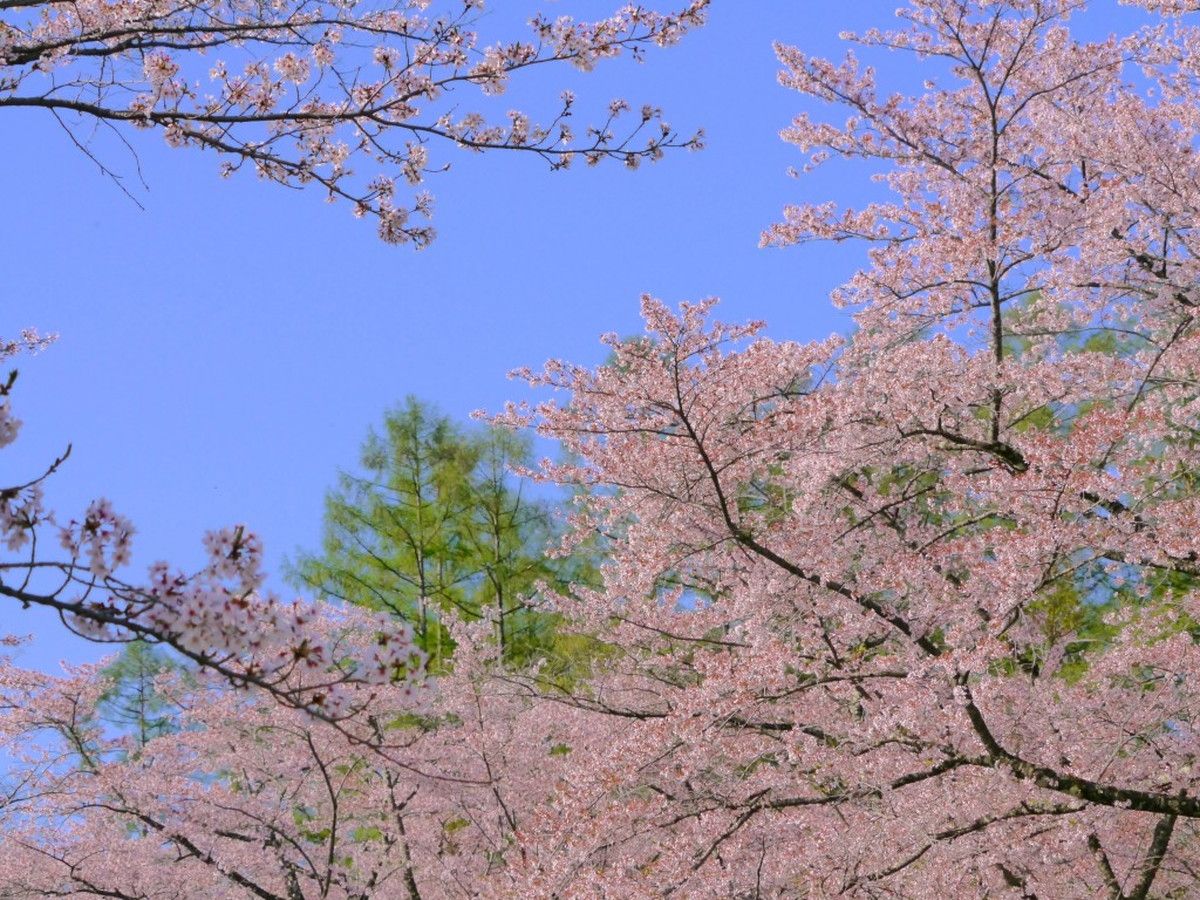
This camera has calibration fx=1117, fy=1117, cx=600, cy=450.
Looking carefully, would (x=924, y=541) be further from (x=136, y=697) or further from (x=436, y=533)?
(x=136, y=697)

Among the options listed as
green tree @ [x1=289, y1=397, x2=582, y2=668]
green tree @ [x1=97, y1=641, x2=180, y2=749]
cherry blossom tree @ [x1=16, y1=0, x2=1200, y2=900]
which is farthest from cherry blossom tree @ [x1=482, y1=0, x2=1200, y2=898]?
green tree @ [x1=97, y1=641, x2=180, y2=749]

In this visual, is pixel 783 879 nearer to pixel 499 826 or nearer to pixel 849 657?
pixel 849 657

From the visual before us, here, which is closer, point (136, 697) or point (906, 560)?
point (906, 560)

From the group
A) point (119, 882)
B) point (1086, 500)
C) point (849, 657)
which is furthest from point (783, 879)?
point (119, 882)

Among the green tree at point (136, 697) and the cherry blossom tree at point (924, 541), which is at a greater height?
the green tree at point (136, 697)

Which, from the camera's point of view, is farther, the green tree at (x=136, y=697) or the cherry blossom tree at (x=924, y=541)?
the green tree at (x=136, y=697)

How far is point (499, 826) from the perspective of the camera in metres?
9.29

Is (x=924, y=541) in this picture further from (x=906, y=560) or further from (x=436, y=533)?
(x=436, y=533)

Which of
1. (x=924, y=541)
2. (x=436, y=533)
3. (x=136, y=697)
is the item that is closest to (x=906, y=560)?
(x=924, y=541)

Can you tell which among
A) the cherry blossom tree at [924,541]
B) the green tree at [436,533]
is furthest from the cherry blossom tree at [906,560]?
the green tree at [436,533]

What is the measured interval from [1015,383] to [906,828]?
263 centimetres

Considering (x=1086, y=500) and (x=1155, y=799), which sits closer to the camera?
(x=1155, y=799)

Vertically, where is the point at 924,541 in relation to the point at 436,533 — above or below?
below

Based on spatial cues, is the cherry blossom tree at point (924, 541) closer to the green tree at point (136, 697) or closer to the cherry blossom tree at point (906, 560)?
the cherry blossom tree at point (906, 560)
